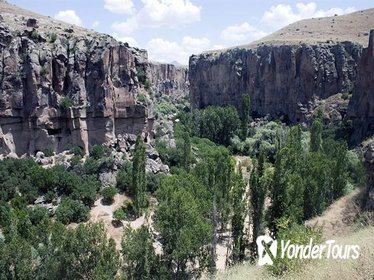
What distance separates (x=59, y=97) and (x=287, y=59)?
167 ft

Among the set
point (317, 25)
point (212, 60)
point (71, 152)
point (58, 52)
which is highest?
point (317, 25)

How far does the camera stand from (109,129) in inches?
1845

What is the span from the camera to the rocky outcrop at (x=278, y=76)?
76312mm

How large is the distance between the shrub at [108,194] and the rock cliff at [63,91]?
8.71m

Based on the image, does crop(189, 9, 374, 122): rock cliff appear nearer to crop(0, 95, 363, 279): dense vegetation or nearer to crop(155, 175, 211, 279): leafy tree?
crop(0, 95, 363, 279): dense vegetation

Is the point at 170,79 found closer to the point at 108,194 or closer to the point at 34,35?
the point at 34,35

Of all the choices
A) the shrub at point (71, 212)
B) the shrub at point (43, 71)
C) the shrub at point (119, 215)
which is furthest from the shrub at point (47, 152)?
the shrub at point (119, 215)

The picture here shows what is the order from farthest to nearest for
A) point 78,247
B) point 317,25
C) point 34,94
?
point 317,25 < point 34,94 < point 78,247

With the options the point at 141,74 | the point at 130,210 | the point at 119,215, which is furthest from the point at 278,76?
the point at 119,215

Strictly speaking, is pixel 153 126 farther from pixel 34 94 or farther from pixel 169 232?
pixel 169 232

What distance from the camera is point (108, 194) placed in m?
38.4

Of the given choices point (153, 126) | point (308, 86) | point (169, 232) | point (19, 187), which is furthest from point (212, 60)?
point (169, 232)

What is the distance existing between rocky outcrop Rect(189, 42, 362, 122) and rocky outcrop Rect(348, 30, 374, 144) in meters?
15.2

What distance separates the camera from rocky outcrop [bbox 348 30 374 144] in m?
55.7
